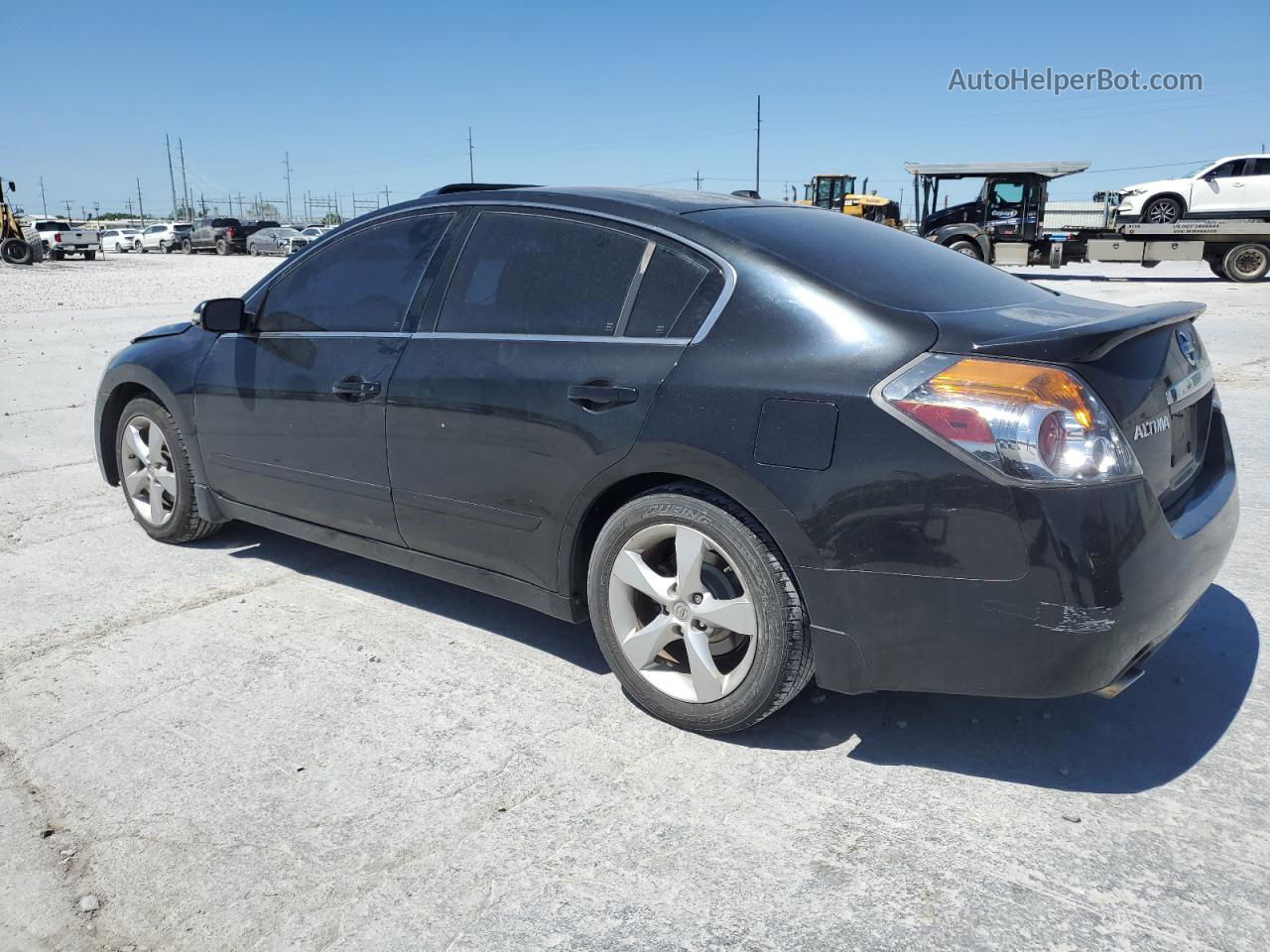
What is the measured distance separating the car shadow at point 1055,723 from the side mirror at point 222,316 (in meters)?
1.70

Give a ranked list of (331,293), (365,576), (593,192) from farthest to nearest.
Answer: (365,576)
(331,293)
(593,192)

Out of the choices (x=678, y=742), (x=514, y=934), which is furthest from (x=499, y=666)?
(x=514, y=934)

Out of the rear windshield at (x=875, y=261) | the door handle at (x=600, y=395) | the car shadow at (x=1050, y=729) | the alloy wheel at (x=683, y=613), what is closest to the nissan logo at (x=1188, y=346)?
the rear windshield at (x=875, y=261)

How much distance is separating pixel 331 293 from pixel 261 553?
1.42 metres

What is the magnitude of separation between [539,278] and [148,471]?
256 centimetres

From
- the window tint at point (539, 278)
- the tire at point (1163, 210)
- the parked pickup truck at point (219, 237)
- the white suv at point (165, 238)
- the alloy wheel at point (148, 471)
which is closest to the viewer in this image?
the window tint at point (539, 278)

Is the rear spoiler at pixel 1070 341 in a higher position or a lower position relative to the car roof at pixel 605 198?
lower

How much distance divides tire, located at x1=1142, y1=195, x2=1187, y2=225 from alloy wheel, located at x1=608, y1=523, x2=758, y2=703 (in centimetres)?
2629

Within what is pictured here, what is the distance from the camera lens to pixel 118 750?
2.98 m

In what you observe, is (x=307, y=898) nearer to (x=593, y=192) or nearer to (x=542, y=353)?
(x=542, y=353)

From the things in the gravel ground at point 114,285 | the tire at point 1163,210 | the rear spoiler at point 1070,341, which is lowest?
the gravel ground at point 114,285

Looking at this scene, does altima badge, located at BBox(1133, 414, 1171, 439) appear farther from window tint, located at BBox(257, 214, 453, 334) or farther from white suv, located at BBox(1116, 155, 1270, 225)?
white suv, located at BBox(1116, 155, 1270, 225)

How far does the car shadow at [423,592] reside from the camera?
3758 mm

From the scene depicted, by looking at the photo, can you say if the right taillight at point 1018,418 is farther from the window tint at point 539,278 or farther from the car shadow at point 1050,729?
the window tint at point 539,278
